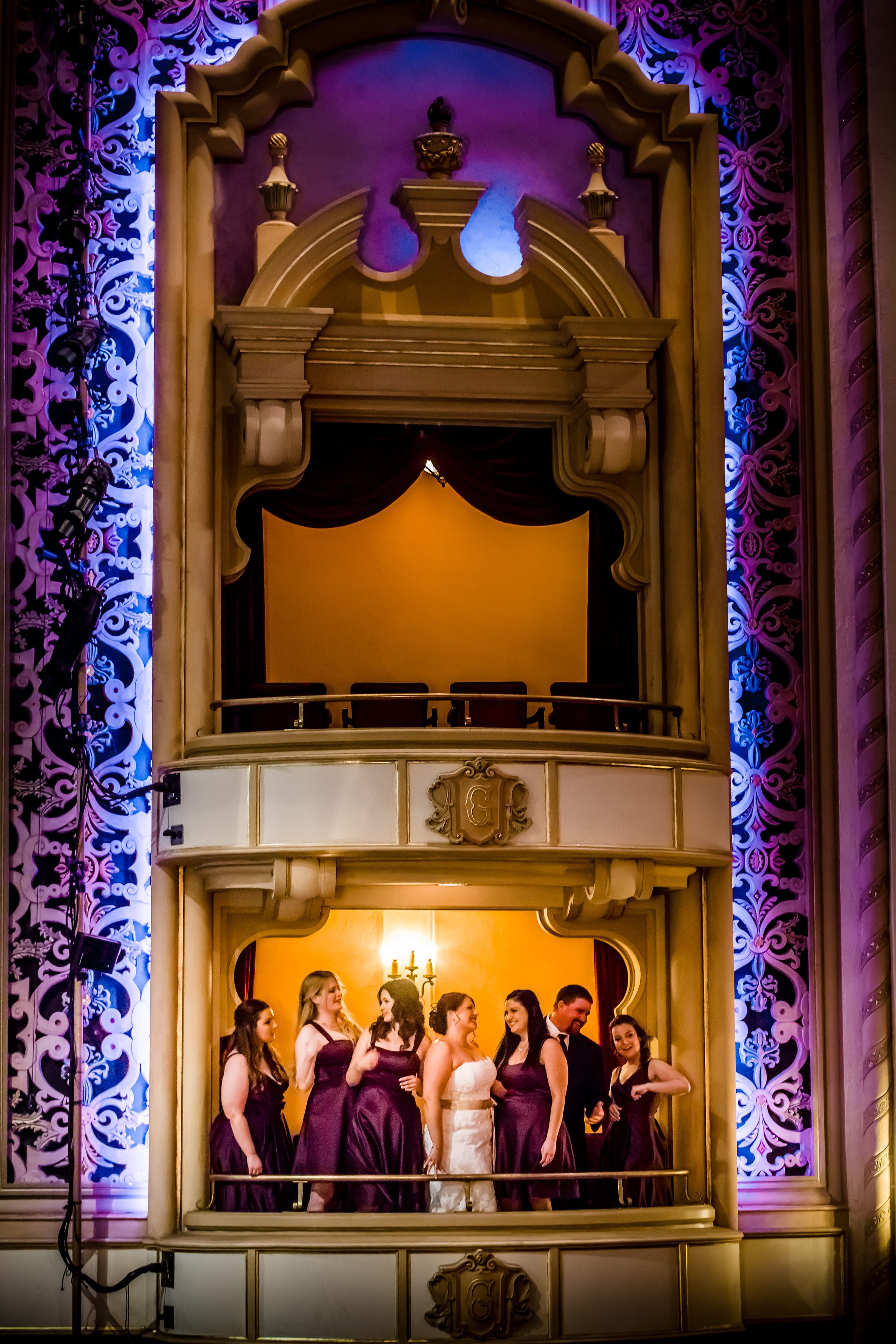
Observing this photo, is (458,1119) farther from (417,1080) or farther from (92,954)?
(92,954)

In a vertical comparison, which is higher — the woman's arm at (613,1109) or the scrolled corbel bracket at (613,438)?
the scrolled corbel bracket at (613,438)

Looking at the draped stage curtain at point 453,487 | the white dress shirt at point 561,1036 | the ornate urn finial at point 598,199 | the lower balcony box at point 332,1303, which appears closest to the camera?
the lower balcony box at point 332,1303

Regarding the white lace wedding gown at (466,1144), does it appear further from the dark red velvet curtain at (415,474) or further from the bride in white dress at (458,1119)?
the dark red velvet curtain at (415,474)

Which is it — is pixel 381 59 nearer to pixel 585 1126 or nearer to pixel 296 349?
pixel 296 349

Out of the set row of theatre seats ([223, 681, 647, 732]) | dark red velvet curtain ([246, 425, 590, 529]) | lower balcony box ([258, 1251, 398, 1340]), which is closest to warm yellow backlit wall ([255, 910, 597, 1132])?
row of theatre seats ([223, 681, 647, 732])

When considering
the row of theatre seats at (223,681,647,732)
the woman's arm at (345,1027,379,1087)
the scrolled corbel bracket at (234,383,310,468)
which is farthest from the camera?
the scrolled corbel bracket at (234,383,310,468)

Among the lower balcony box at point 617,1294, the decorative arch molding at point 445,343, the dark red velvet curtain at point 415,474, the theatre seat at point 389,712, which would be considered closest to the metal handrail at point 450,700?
the theatre seat at point 389,712

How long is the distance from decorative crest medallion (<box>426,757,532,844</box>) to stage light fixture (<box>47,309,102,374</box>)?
3.02 metres

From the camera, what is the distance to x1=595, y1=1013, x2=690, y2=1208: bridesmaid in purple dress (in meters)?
9.24

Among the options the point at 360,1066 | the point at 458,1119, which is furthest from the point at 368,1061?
the point at 458,1119

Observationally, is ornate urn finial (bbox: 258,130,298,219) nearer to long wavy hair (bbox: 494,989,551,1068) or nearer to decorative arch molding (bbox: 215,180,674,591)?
decorative arch molding (bbox: 215,180,674,591)

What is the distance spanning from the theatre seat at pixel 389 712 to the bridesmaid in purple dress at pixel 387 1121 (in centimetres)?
160

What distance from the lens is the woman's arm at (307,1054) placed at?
9156 mm

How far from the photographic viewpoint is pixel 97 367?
9992 mm
